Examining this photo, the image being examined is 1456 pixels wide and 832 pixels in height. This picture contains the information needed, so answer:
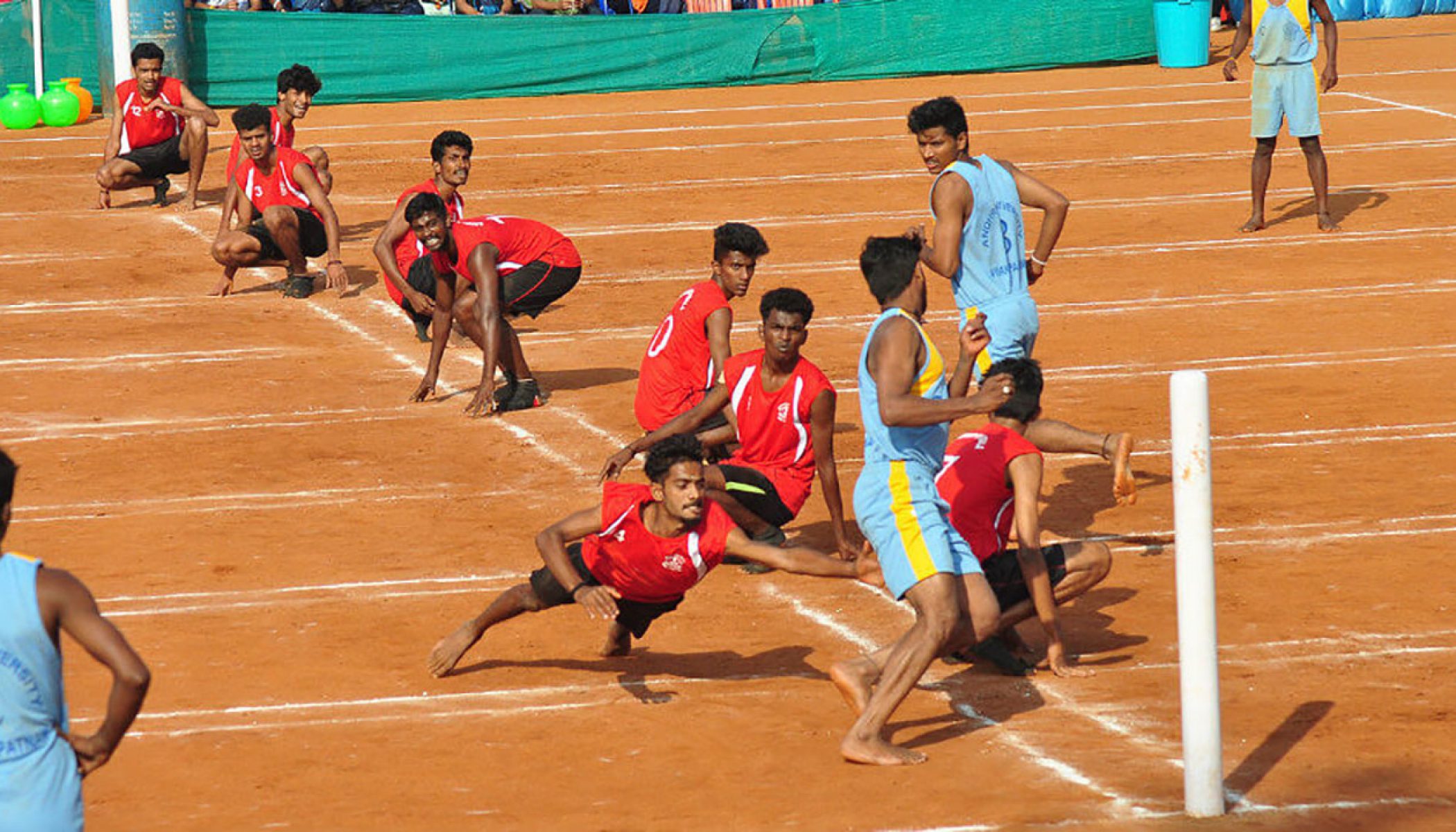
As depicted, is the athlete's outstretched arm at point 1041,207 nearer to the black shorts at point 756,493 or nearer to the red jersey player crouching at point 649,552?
the black shorts at point 756,493

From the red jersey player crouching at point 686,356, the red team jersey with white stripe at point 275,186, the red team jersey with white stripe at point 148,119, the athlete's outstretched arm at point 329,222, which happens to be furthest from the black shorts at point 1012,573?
the red team jersey with white stripe at point 148,119

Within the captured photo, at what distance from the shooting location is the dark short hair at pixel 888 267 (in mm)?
7754

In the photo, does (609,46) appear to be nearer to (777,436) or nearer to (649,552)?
(777,436)

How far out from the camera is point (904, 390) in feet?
24.9

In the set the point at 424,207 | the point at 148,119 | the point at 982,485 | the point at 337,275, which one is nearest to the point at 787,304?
the point at 982,485

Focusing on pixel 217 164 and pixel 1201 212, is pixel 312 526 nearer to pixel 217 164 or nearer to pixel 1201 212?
pixel 1201 212

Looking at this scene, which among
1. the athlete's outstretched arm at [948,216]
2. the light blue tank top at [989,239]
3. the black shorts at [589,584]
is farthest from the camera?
the light blue tank top at [989,239]

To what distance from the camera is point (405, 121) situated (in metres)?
25.8

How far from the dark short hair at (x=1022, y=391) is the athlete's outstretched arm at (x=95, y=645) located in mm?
4976

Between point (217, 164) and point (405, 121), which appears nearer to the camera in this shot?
point (217, 164)

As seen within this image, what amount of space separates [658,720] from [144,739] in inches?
78.4

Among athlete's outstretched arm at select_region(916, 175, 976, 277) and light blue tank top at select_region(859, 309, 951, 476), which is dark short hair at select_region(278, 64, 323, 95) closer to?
athlete's outstretched arm at select_region(916, 175, 976, 277)

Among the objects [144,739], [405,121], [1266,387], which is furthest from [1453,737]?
[405,121]

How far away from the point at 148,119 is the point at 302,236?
4277mm
